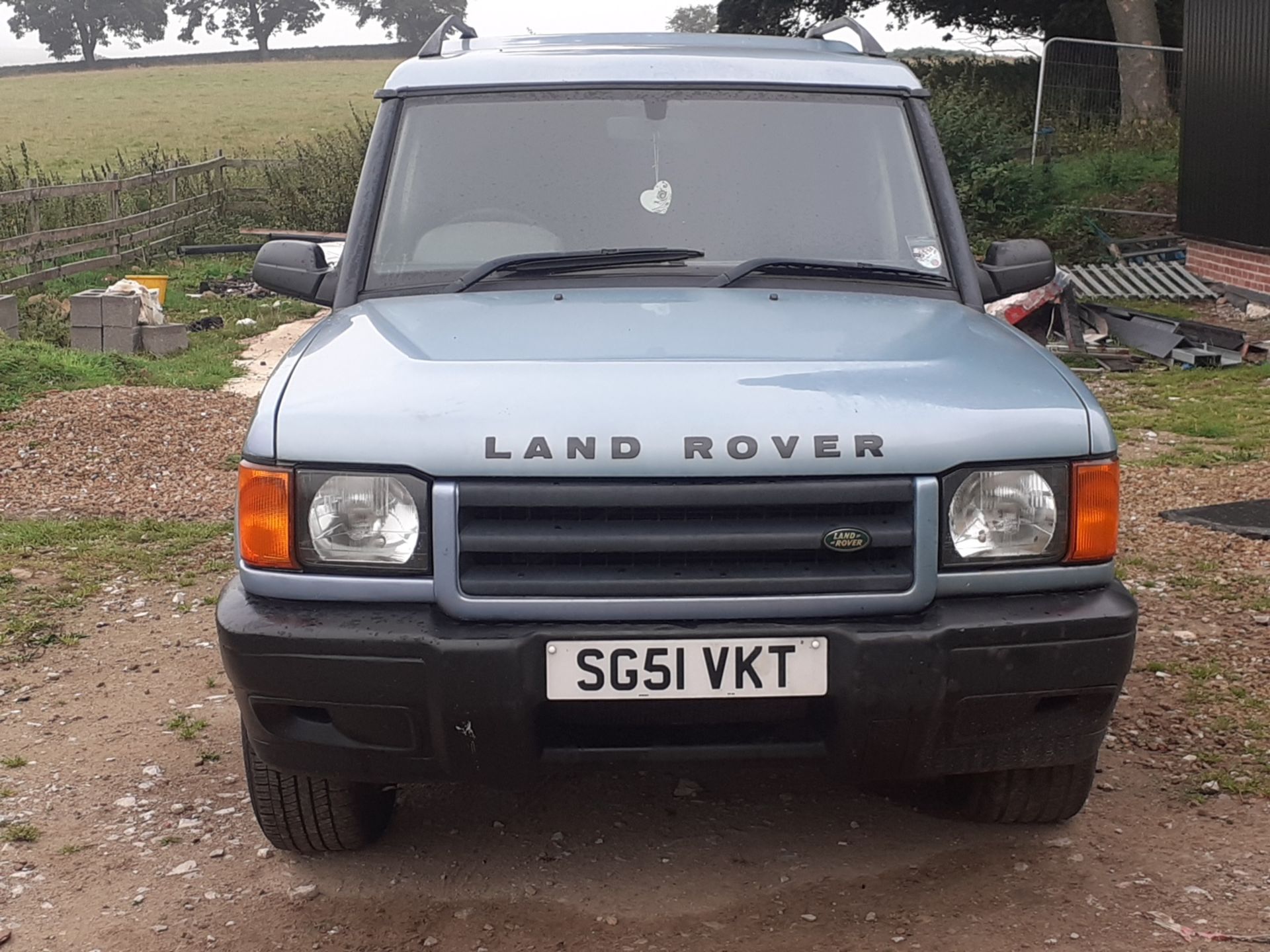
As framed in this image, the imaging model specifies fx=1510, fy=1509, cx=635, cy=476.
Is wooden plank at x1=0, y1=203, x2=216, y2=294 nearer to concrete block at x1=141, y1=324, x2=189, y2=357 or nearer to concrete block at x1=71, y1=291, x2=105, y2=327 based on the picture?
concrete block at x1=71, y1=291, x2=105, y2=327

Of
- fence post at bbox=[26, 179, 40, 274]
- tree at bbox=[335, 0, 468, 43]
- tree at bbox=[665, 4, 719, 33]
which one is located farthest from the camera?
tree at bbox=[665, 4, 719, 33]

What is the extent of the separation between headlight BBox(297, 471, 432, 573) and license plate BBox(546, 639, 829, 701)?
1.28ft

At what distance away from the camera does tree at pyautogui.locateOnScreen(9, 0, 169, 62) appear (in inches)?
3669

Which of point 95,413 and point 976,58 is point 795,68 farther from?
point 976,58

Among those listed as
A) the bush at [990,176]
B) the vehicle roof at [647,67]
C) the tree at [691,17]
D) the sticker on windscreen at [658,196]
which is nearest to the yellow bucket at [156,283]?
the bush at [990,176]

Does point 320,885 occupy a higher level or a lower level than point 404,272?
lower

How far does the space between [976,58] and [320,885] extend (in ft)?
125

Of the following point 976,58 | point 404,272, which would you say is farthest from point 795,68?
point 976,58

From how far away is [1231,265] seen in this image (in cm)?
1678

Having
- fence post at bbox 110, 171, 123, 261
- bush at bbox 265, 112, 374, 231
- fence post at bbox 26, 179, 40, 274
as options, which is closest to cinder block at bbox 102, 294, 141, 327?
fence post at bbox 26, 179, 40, 274

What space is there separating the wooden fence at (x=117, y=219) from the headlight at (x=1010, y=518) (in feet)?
52.0

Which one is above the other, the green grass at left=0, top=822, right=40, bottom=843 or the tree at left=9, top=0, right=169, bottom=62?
the tree at left=9, top=0, right=169, bottom=62

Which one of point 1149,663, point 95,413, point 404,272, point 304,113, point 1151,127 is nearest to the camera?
point 404,272

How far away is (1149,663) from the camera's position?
17.5 feet
